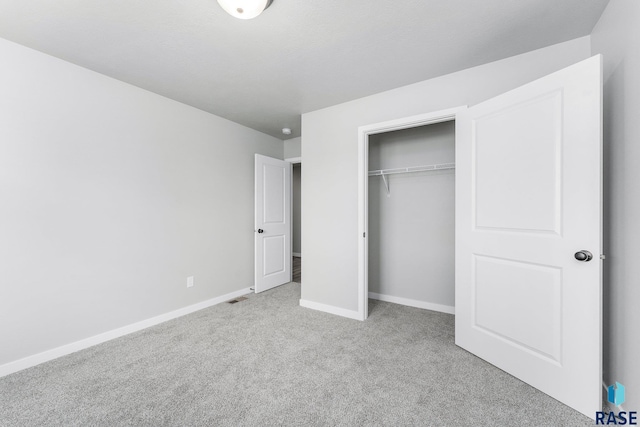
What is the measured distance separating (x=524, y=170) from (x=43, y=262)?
3646mm

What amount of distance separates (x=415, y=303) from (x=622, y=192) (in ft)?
7.43

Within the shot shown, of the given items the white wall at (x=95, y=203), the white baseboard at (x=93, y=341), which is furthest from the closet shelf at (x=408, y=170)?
the white baseboard at (x=93, y=341)

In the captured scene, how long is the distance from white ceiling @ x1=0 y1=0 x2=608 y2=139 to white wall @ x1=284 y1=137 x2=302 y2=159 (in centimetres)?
181

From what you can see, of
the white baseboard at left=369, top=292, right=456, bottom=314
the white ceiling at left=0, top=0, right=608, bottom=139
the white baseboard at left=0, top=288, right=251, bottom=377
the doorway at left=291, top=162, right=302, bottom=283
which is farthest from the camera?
the doorway at left=291, top=162, right=302, bottom=283

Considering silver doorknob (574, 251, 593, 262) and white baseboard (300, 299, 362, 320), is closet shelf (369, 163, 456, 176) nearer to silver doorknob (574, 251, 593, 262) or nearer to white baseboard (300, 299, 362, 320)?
silver doorknob (574, 251, 593, 262)

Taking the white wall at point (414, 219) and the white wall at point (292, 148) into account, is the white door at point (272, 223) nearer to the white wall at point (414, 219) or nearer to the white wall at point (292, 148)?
the white wall at point (292, 148)

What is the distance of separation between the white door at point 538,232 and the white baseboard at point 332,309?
1.11 meters

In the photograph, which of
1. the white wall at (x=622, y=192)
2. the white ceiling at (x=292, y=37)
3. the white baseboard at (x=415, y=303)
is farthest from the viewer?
the white baseboard at (x=415, y=303)

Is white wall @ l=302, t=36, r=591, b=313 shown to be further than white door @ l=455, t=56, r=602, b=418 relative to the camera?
Yes

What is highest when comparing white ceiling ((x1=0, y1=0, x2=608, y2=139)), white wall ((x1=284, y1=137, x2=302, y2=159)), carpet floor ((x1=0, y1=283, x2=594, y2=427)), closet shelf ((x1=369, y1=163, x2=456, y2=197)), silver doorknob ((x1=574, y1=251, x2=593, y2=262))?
white ceiling ((x1=0, y1=0, x2=608, y2=139))

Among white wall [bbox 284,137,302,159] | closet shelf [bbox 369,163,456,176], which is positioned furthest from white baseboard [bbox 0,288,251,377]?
closet shelf [bbox 369,163,456,176]

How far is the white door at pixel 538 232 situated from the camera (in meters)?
1.49

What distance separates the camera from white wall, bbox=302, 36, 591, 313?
94.3 inches

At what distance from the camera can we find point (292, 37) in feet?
6.32
